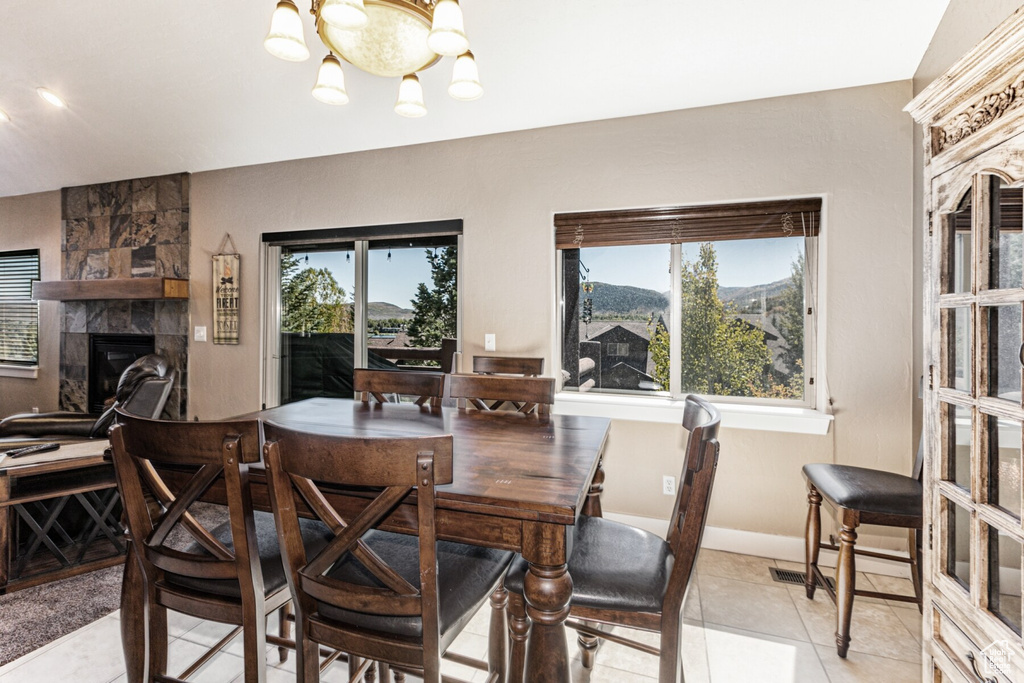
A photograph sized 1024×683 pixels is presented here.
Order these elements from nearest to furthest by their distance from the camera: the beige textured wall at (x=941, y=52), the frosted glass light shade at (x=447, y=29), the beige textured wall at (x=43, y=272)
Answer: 1. the frosted glass light shade at (x=447, y=29)
2. the beige textured wall at (x=941, y=52)
3. the beige textured wall at (x=43, y=272)

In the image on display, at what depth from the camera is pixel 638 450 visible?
284 centimetres

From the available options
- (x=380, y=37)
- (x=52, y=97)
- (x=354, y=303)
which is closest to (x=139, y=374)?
(x=354, y=303)

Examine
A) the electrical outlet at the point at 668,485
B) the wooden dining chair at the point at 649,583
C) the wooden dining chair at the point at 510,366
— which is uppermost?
the wooden dining chair at the point at 510,366

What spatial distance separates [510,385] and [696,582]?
1.36 m

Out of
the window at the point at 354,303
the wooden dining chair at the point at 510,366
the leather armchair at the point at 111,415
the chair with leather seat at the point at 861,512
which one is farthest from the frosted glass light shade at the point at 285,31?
the leather armchair at the point at 111,415

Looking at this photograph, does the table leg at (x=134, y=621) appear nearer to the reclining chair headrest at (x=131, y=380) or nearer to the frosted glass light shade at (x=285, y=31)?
the frosted glass light shade at (x=285, y=31)

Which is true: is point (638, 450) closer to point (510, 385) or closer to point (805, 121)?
point (510, 385)

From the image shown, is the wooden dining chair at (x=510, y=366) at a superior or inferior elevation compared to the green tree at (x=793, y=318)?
inferior

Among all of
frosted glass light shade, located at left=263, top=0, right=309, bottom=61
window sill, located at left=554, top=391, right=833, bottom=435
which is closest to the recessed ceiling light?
frosted glass light shade, located at left=263, top=0, right=309, bottom=61

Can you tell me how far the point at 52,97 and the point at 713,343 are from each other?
457 centimetres

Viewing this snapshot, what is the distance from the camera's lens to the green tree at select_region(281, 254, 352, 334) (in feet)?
12.4

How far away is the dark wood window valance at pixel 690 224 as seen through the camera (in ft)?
8.52

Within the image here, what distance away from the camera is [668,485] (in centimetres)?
278

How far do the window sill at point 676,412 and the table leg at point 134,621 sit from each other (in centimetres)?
207
